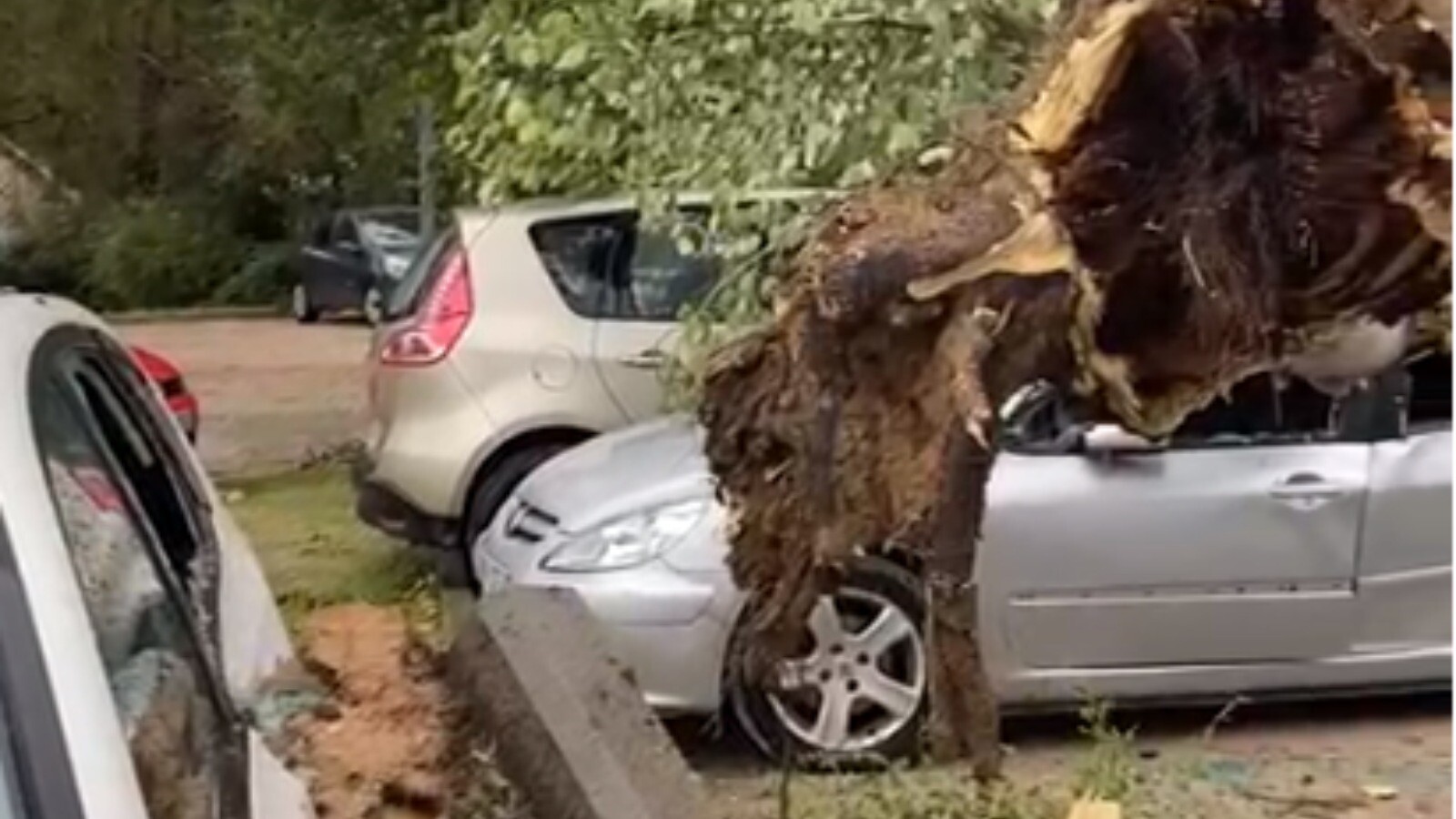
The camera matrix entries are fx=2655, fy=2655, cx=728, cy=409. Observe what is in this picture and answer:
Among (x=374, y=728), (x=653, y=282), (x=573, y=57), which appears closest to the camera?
(x=374, y=728)

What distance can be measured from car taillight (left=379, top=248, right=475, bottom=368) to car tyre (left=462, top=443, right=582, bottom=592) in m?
0.47

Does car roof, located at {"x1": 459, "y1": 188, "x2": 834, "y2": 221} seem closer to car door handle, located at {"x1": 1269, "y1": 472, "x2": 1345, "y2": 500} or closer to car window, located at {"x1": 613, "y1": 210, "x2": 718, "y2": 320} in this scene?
car window, located at {"x1": 613, "y1": 210, "x2": 718, "y2": 320}

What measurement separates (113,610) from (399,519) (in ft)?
24.0

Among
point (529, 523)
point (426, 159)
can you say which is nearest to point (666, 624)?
point (529, 523)

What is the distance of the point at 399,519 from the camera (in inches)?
396

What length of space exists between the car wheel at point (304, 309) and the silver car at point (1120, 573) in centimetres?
2010

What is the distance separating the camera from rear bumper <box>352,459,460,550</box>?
990 centimetres

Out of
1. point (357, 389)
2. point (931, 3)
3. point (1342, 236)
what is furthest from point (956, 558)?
point (357, 389)

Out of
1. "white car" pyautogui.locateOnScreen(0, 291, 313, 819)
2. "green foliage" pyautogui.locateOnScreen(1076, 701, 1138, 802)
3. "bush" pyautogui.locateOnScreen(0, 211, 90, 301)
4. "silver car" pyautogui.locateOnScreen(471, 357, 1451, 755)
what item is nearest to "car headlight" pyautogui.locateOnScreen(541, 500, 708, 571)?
"silver car" pyautogui.locateOnScreen(471, 357, 1451, 755)

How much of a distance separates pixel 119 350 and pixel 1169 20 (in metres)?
2.36

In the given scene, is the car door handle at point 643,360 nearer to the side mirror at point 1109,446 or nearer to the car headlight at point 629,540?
the car headlight at point 629,540

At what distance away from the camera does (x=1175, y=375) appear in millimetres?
2354

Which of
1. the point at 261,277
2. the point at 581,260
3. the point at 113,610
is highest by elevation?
the point at 113,610

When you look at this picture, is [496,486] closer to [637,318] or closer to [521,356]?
[521,356]
